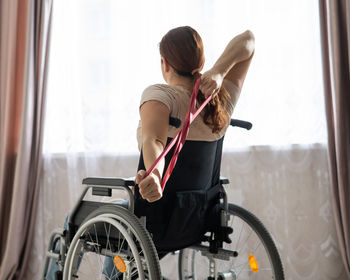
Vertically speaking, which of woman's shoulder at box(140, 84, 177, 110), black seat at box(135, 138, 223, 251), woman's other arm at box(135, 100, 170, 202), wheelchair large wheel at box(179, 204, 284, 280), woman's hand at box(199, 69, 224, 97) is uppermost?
woman's hand at box(199, 69, 224, 97)

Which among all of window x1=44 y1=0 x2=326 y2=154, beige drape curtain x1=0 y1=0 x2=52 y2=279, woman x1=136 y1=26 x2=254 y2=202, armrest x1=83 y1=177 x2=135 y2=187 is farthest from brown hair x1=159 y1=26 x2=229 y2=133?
beige drape curtain x1=0 y1=0 x2=52 y2=279

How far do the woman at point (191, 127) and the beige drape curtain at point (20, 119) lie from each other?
125 cm

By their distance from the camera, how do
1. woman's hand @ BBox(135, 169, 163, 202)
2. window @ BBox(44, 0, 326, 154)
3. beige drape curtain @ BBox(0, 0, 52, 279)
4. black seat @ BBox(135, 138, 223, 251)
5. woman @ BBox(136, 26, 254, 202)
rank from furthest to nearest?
beige drape curtain @ BBox(0, 0, 52, 279)
window @ BBox(44, 0, 326, 154)
black seat @ BBox(135, 138, 223, 251)
woman @ BBox(136, 26, 254, 202)
woman's hand @ BBox(135, 169, 163, 202)

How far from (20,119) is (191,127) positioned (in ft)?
4.79

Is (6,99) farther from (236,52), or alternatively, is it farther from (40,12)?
(236,52)

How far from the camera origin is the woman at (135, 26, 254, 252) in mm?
1203

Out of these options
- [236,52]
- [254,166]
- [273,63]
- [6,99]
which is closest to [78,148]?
[6,99]

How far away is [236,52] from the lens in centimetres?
133

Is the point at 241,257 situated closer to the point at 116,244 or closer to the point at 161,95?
the point at 116,244

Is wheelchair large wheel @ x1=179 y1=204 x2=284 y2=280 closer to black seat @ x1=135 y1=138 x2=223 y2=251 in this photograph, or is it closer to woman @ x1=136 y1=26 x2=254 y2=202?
black seat @ x1=135 y1=138 x2=223 y2=251

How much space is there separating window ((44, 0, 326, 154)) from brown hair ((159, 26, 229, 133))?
3.14 ft

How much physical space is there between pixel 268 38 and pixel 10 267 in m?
1.77

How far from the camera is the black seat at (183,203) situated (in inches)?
49.9

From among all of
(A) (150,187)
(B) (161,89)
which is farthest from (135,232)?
(B) (161,89)
